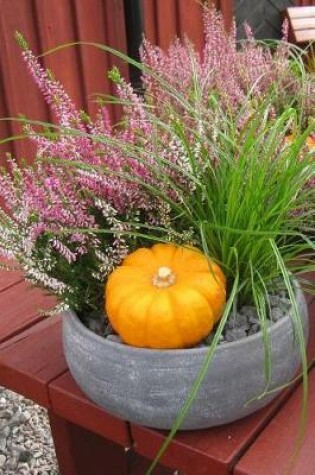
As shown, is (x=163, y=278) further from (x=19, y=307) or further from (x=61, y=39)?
(x=61, y=39)

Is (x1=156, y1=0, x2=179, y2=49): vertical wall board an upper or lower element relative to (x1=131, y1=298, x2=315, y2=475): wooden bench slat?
upper

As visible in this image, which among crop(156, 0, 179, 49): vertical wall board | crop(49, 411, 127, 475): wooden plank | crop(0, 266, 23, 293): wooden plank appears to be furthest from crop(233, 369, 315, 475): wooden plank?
crop(156, 0, 179, 49): vertical wall board

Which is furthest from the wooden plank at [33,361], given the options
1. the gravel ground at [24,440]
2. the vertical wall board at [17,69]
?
the vertical wall board at [17,69]

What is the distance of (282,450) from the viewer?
80 centimetres

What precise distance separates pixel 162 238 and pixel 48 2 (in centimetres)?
249

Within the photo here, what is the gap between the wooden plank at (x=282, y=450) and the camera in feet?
2.54

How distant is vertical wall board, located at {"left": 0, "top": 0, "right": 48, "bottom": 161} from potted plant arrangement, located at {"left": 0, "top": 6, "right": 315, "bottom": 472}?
211cm

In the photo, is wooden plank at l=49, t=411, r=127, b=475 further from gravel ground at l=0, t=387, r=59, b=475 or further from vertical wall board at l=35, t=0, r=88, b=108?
vertical wall board at l=35, t=0, r=88, b=108

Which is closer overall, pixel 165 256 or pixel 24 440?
pixel 165 256

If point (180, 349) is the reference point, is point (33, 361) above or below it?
below

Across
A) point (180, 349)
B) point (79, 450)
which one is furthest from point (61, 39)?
point (180, 349)

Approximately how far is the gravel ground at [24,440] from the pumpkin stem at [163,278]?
4.24ft

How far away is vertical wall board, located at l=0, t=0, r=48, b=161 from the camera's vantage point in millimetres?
2861

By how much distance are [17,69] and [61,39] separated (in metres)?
0.33
